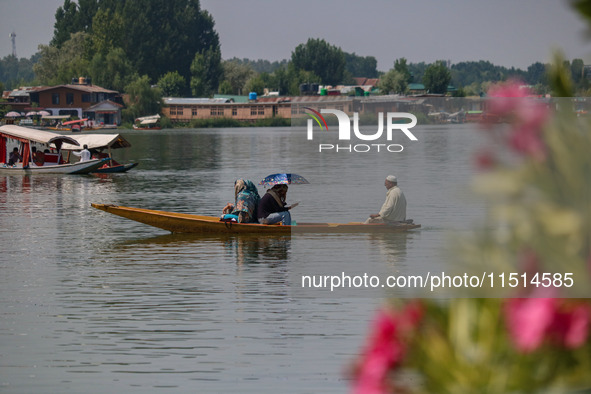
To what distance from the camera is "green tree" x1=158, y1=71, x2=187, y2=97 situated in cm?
14112

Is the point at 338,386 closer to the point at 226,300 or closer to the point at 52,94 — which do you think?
the point at 226,300

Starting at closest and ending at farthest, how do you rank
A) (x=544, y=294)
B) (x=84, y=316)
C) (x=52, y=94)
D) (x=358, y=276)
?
(x=544, y=294) → (x=84, y=316) → (x=358, y=276) → (x=52, y=94)

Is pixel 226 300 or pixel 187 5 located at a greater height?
pixel 187 5

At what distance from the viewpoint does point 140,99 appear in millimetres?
127125

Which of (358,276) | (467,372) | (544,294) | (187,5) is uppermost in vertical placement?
(187,5)

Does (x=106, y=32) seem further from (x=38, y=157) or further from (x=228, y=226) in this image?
(x=228, y=226)

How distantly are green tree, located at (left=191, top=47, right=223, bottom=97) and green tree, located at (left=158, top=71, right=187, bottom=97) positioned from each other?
9.52 ft

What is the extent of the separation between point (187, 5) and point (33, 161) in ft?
381

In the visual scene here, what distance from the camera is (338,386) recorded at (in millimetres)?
9164

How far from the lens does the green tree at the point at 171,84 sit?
141 metres

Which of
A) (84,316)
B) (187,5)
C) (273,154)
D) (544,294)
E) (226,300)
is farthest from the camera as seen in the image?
(187,5)

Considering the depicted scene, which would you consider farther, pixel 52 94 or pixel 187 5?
pixel 187 5

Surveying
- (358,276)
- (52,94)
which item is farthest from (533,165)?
(52,94)

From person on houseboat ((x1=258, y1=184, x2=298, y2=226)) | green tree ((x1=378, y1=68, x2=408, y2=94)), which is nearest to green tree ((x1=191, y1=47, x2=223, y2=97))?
green tree ((x1=378, y1=68, x2=408, y2=94))
